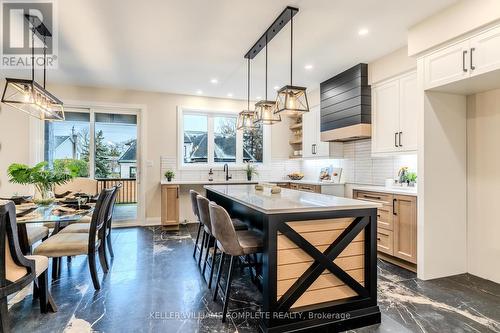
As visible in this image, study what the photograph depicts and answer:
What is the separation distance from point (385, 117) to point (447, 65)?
1155mm

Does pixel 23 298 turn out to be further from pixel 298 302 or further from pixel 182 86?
pixel 182 86

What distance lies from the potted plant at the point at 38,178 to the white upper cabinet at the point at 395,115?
13.3ft

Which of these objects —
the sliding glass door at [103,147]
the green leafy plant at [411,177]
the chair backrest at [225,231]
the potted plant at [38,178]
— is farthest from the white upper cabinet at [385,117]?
the sliding glass door at [103,147]


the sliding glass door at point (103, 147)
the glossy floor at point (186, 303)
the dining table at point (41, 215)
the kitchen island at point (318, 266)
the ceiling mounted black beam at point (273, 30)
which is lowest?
the glossy floor at point (186, 303)

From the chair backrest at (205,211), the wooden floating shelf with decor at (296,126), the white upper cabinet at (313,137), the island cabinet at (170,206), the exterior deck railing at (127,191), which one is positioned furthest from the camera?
the wooden floating shelf with decor at (296,126)

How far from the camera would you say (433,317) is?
87.0 inches

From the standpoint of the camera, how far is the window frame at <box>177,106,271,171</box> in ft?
19.2

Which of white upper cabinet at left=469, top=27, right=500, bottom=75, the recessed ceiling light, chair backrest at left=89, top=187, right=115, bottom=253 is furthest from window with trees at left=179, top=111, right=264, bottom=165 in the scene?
white upper cabinet at left=469, top=27, right=500, bottom=75

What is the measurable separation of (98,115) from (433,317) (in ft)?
19.8

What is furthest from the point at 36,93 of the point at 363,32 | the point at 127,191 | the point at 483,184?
the point at 483,184

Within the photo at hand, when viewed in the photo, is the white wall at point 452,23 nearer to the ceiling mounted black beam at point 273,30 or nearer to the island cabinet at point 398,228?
the ceiling mounted black beam at point 273,30

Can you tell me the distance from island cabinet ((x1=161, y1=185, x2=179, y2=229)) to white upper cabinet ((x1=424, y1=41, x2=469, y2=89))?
170 inches

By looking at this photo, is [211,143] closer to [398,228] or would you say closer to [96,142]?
[96,142]

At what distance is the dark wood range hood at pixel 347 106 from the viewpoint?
4.12 meters
